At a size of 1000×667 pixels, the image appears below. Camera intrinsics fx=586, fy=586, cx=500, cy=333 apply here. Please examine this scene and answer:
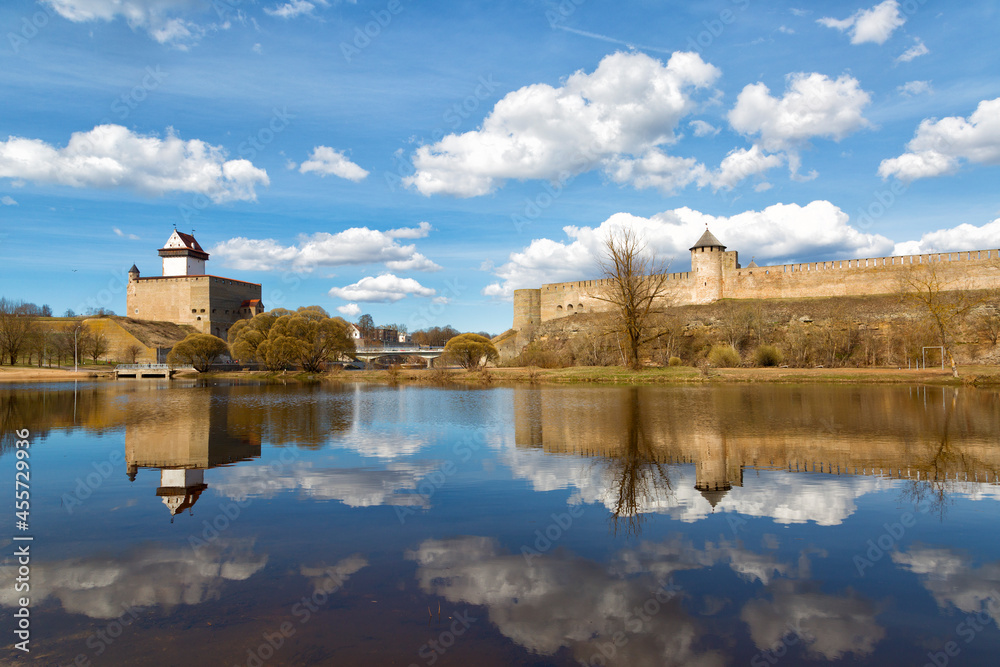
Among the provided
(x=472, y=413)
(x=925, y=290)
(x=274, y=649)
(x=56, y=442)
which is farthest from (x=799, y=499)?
(x=925, y=290)

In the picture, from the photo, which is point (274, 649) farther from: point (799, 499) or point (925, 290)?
point (925, 290)

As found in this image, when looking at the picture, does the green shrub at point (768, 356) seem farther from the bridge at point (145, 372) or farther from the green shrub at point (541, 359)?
the bridge at point (145, 372)

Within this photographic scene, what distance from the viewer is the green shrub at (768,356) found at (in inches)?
1540

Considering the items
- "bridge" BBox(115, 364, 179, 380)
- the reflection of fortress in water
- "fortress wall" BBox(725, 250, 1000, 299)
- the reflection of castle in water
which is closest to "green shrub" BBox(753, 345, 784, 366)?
"fortress wall" BBox(725, 250, 1000, 299)

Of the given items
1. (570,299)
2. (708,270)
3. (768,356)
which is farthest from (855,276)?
(570,299)

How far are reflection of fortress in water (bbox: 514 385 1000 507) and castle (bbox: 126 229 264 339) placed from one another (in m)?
75.9

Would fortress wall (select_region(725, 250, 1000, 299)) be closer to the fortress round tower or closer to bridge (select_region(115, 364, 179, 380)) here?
the fortress round tower

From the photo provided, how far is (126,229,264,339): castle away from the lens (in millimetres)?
83875

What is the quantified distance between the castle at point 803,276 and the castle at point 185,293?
5507 cm

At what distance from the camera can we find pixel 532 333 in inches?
2527

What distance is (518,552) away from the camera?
5.54m

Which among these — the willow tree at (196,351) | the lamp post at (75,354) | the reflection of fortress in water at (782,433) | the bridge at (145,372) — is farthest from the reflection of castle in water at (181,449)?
the lamp post at (75,354)

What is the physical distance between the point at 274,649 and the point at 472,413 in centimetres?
1491

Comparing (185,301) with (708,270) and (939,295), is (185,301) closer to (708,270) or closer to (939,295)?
(708,270)
